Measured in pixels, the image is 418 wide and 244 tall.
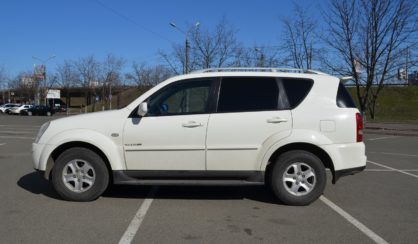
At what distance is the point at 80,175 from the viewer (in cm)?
626

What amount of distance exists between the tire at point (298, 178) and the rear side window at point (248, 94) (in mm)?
754

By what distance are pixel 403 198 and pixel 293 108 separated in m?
2.27

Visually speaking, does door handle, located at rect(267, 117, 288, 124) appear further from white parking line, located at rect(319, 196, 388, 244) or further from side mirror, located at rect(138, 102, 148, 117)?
→ side mirror, located at rect(138, 102, 148, 117)

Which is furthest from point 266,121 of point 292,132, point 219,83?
point 219,83

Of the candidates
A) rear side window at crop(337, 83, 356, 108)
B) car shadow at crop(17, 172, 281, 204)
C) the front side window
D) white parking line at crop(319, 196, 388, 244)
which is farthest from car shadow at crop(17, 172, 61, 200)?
rear side window at crop(337, 83, 356, 108)

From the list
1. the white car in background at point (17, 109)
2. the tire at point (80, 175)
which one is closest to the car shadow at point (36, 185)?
the tire at point (80, 175)

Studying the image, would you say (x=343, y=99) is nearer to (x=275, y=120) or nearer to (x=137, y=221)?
(x=275, y=120)

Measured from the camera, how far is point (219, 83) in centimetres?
633

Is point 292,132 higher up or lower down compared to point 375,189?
higher up

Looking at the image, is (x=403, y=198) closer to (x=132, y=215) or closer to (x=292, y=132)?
(x=292, y=132)

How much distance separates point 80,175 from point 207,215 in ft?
6.27

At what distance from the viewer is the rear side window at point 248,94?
20.3 ft

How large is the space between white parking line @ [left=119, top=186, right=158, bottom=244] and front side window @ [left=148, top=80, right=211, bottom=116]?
1.24m

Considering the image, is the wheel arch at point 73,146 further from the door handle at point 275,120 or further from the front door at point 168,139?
the door handle at point 275,120
